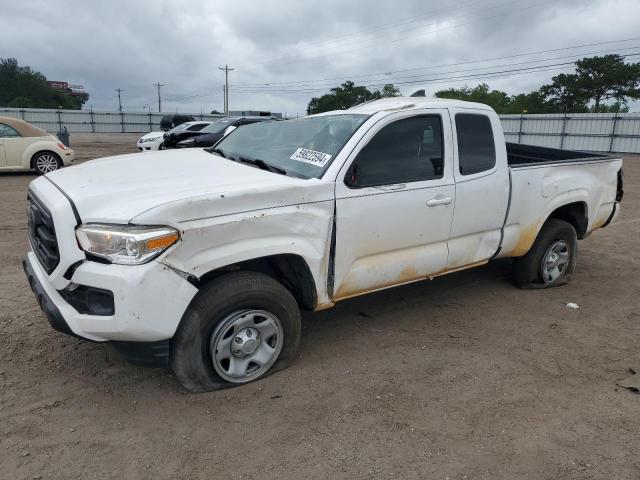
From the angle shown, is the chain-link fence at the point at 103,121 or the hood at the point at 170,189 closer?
the hood at the point at 170,189


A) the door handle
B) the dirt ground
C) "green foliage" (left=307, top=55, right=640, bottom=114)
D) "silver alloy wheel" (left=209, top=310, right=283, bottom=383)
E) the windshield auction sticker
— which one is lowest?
the dirt ground

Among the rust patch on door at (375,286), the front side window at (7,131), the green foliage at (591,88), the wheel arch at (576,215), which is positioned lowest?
the rust patch on door at (375,286)

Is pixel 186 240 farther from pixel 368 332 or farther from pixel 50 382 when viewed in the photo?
pixel 368 332

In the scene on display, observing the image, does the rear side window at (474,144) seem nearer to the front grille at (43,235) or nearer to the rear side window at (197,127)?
the front grille at (43,235)

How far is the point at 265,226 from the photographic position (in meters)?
3.04

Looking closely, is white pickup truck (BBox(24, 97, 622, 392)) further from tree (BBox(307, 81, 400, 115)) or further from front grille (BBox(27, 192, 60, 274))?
tree (BBox(307, 81, 400, 115))

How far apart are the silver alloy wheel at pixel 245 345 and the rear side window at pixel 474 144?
2.03m

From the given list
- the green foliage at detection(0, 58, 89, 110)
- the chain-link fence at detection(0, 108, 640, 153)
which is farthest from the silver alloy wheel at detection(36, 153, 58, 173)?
the green foliage at detection(0, 58, 89, 110)

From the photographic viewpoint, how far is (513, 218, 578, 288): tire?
5062 mm

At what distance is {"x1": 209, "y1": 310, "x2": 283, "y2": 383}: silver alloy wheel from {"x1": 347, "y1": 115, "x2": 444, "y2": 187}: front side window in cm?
112

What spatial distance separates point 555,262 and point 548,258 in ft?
0.50

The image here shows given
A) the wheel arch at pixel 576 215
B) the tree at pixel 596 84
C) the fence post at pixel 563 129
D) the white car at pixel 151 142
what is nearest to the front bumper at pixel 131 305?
the wheel arch at pixel 576 215

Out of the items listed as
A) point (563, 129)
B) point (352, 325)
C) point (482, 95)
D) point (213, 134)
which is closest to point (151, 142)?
point (213, 134)

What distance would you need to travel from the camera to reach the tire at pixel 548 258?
5062 millimetres
